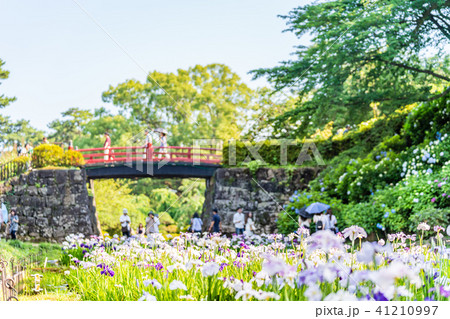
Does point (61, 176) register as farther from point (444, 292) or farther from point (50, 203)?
point (444, 292)

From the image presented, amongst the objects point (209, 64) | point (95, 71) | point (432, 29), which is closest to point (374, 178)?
point (432, 29)

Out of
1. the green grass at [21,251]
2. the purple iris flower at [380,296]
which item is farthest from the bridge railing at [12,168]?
the purple iris flower at [380,296]

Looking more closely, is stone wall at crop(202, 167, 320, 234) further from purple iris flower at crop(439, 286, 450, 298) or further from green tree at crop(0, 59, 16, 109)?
purple iris flower at crop(439, 286, 450, 298)

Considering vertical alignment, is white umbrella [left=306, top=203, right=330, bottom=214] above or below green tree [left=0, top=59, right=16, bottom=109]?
below

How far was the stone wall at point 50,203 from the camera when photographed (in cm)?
1062

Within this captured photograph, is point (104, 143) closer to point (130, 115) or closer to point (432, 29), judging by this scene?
point (130, 115)

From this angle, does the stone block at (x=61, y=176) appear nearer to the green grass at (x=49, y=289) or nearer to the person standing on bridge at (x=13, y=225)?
the person standing on bridge at (x=13, y=225)

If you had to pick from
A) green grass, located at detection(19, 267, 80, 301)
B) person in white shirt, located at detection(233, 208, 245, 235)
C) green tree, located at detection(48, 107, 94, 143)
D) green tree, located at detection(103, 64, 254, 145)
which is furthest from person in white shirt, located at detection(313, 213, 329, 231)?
green tree, located at detection(48, 107, 94, 143)

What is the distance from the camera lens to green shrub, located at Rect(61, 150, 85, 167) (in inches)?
460

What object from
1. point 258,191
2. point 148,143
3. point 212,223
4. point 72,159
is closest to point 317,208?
point 212,223

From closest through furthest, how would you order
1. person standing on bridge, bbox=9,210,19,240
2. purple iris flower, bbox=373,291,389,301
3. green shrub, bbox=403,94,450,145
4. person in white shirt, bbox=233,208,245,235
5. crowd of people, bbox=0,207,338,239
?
purple iris flower, bbox=373,291,389,301 → crowd of people, bbox=0,207,338,239 → green shrub, bbox=403,94,450,145 → person in white shirt, bbox=233,208,245,235 → person standing on bridge, bbox=9,210,19,240

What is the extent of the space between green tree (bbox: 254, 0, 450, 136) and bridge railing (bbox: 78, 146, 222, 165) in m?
4.98

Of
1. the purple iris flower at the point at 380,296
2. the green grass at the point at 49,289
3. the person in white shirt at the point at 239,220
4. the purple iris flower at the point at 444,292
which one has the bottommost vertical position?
the green grass at the point at 49,289

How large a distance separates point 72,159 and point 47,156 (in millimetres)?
656
